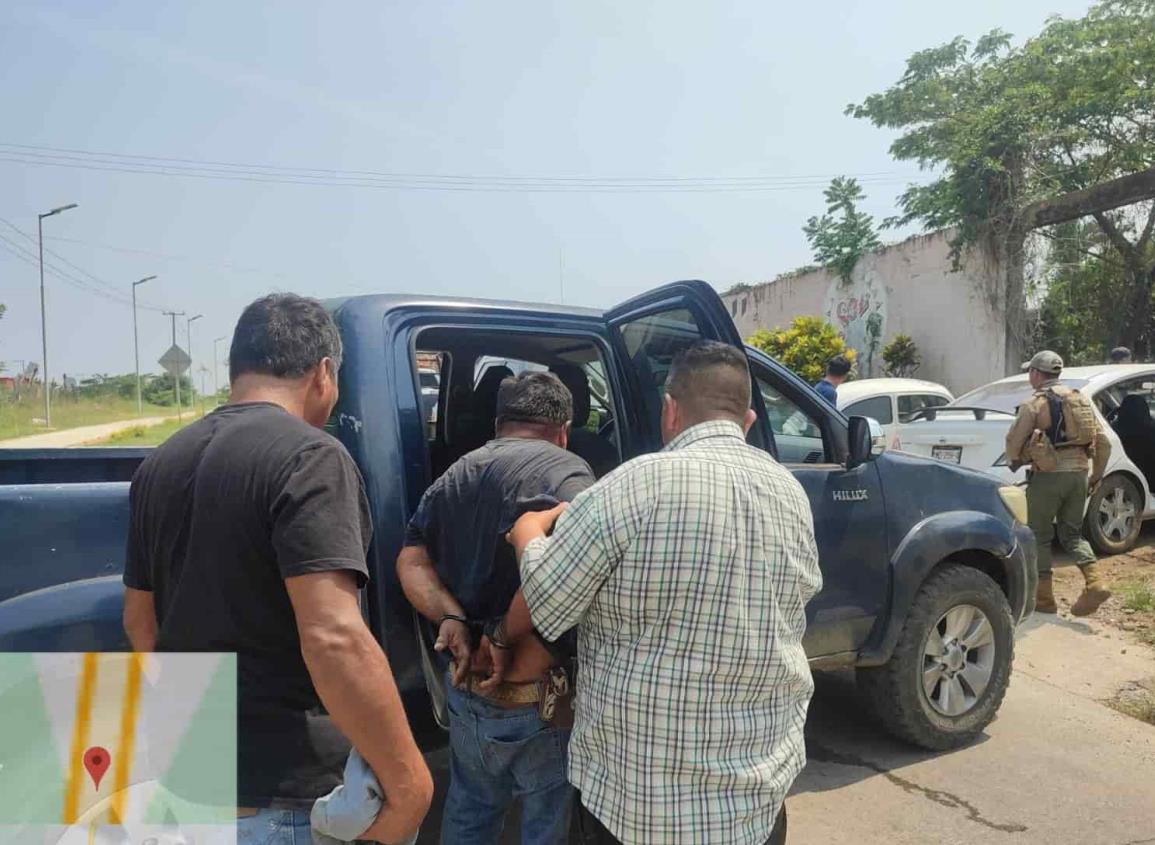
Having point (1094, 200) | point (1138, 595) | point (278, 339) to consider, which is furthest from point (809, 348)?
point (278, 339)

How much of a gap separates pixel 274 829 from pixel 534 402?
1.20 m

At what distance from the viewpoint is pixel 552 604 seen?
5.83 feet

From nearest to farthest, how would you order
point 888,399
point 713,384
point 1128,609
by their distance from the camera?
point 713,384 < point 1128,609 < point 888,399

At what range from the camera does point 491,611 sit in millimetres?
2213

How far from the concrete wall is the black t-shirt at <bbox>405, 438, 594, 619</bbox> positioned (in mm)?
15619

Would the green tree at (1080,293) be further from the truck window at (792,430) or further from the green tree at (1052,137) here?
the truck window at (792,430)

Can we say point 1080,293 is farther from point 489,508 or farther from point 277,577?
point 277,577

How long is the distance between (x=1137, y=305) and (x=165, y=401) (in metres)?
62.1

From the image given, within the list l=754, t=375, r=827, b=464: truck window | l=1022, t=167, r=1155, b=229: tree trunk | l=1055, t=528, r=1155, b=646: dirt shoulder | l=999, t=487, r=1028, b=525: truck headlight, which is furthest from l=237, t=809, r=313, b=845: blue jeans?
l=1022, t=167, r=1155, b=229: tree trunk

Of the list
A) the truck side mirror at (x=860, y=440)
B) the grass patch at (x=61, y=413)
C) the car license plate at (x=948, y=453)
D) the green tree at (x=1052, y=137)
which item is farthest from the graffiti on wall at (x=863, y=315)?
the grass patch at (x=61, y=413)

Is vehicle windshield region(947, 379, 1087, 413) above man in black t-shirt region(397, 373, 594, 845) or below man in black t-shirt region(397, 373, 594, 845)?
above

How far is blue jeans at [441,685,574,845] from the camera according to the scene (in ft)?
7.00

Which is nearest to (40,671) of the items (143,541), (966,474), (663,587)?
(143,541)
